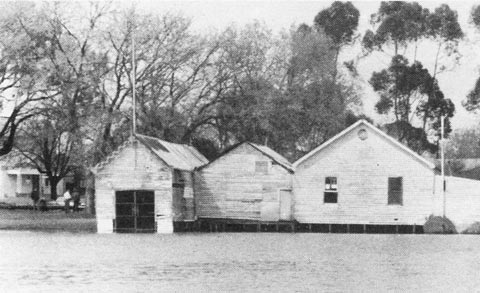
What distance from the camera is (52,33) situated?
72500 millimetres

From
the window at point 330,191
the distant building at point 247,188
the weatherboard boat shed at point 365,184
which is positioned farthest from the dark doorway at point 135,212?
the window at point 330,191

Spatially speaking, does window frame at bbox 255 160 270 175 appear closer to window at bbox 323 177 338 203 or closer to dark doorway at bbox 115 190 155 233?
window at bbox 323 177 338 203

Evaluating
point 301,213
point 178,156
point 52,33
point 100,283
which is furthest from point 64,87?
point 100,283

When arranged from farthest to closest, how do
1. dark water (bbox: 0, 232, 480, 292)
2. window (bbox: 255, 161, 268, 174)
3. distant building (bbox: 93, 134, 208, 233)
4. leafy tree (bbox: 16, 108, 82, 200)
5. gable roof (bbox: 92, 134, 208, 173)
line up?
leafy tree (bbox: 16, 108, 82, 200)
window (bbox: 255, 161, 268, 174)
distant building (bbox: 93, 134, 208, 233)
gable roof (bbox: 92, 134, 208, 173)
dark water (bbox: 0, 232, 480, 292)

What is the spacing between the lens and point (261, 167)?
70.4m

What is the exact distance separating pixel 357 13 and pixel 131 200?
126 ft

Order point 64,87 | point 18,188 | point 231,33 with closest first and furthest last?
point 64,87
point 231,33
point 18,188

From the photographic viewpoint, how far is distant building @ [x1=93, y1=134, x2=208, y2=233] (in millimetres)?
66625

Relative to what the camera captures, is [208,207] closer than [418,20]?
Yes

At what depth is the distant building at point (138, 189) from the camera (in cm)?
6662

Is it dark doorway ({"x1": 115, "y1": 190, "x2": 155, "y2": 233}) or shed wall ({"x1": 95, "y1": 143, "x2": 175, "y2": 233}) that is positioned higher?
shed wall ({"x1": 95, "y1": 143, "x2": 175, "y2": 233})

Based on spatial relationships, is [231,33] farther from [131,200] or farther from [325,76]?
[131,200]

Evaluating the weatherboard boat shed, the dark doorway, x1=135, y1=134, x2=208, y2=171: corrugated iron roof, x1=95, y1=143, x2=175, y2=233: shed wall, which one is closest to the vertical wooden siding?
the weatherboard boat shed

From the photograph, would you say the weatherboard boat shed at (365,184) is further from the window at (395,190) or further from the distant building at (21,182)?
the distant building at (21,182)
